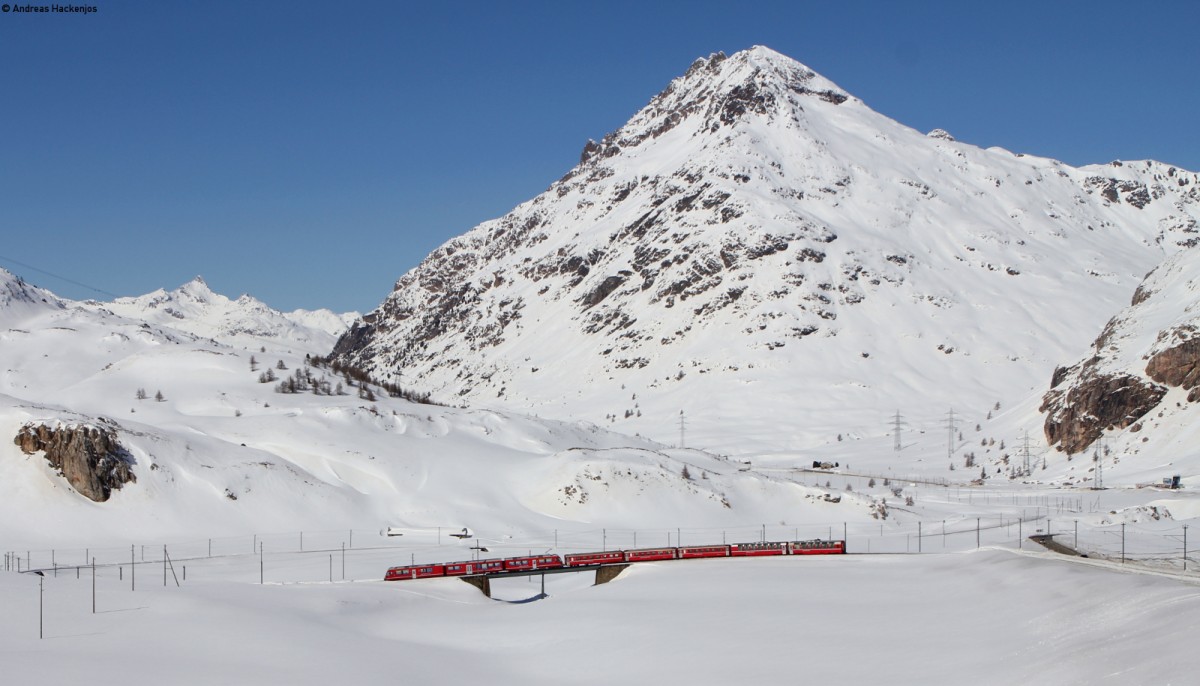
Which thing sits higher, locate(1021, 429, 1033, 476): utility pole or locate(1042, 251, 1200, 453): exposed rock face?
locate(1042, 251, 1200, 453): exposed rock face

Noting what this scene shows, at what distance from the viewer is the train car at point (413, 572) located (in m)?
57.7

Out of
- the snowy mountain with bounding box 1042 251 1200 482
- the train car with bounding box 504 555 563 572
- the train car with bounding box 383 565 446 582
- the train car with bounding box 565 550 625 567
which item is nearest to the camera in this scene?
the train car with bounding box 383 565 446 582

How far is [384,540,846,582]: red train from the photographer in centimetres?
5884

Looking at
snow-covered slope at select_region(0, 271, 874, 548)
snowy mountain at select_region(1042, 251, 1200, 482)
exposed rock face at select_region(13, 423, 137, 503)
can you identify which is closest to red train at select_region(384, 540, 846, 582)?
snow-covered slope at select_region(0, 271, 874, 548)

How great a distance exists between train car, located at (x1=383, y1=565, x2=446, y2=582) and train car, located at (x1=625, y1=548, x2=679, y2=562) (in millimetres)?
10766

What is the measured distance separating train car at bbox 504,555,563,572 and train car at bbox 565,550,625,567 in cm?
70

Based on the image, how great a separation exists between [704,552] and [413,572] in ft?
55.5

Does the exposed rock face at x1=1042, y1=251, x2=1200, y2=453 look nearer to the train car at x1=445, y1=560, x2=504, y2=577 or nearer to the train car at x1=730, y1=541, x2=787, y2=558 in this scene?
the train car at x1=730, y1=541, x2=787, y2=558

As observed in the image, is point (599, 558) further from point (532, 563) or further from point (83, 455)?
point (83, 455)

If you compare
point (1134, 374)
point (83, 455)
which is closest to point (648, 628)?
point (83, 455)

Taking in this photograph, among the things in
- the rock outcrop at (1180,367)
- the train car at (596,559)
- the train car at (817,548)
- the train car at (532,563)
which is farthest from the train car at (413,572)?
the rock outcrop at (1180,367)

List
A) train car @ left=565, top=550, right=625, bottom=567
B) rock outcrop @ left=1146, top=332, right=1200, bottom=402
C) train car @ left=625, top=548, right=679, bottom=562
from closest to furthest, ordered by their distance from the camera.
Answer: train car @ left=565, top=550, right=625, bottom=567
train car @ left=625, top=548, right=679, bottom=562
rock outcrop @ left=1146, top=332, right=1200, bottom=402

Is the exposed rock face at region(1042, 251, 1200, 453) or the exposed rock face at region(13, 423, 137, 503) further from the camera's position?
the exposed rock face at region(1042, 251, 1200, 453)

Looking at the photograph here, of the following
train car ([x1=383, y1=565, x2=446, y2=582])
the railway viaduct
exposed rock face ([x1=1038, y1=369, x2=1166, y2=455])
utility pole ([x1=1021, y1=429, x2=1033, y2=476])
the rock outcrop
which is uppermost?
the rock outcrop
